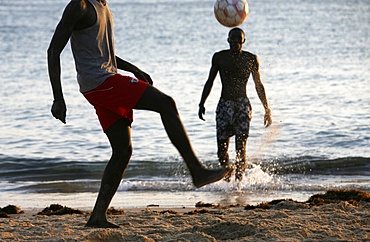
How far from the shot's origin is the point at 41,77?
22.7 meters

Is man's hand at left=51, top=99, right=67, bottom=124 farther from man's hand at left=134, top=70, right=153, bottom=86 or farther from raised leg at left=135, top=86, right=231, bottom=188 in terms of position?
man's hand at left=134, top=70, right=153, bottom=86

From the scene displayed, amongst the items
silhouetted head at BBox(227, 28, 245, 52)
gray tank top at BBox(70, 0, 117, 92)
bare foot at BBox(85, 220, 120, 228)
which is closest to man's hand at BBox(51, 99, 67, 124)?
gray tank top at BBox(70, 0, 117, 92)

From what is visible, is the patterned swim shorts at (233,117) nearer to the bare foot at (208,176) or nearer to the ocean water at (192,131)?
the ocean water at (192,131)

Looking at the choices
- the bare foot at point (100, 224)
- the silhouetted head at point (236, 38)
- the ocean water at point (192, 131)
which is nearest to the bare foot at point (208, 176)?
the bare foot at point (100, 224)

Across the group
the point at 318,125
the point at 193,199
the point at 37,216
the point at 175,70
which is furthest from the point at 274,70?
the point at 37,216

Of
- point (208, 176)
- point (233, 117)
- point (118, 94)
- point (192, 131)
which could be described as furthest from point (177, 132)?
point (192, 131)

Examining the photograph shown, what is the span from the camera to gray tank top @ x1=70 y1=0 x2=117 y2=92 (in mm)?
6129

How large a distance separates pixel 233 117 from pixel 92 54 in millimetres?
3794

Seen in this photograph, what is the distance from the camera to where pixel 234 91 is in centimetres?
976

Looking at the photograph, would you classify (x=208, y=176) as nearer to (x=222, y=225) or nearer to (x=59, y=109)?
(x=222, y=225)

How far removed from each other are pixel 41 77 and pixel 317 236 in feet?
57.4

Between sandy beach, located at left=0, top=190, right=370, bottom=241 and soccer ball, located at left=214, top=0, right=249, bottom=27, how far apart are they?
2.61 meters

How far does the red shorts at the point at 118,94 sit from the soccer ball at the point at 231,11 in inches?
141

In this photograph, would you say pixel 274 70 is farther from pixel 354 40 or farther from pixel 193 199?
pixel 193 199
